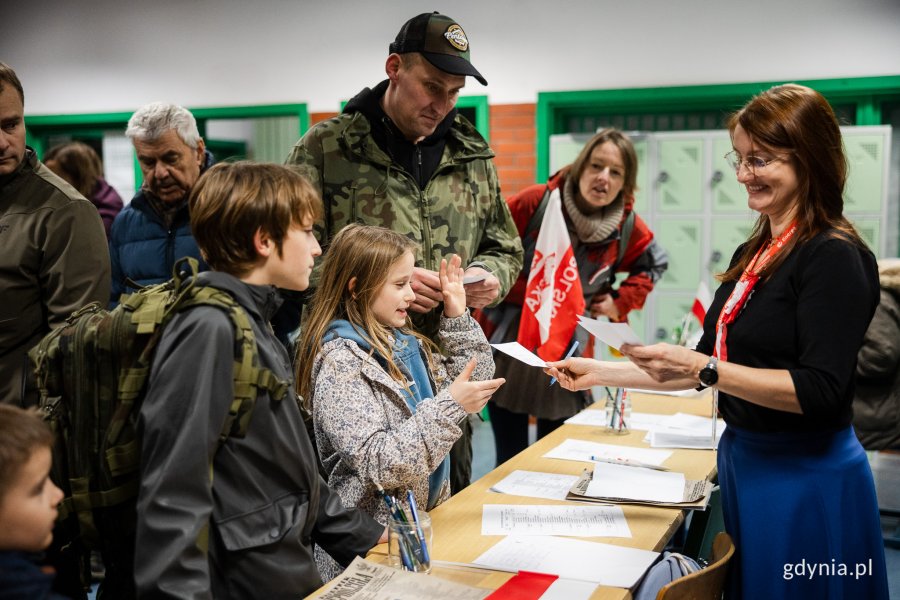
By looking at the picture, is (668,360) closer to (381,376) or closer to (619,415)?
(381,376)

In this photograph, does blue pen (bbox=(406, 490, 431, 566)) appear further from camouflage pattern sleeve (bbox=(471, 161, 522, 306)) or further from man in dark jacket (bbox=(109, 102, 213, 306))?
man in dark jacket (bbox=(109, 102, 213, 306))

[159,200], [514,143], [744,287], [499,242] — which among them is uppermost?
[514,143]

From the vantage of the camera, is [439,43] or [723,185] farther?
[723,185]

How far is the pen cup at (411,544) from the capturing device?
5.53 ft

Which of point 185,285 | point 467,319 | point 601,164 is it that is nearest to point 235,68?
point 601,164

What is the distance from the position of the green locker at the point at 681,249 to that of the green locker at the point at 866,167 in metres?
0.91

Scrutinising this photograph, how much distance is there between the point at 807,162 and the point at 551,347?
167 centimetres

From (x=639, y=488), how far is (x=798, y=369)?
612 millimetres

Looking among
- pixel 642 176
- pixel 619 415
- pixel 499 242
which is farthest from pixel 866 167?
pixel 499 242

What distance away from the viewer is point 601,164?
3684 mm

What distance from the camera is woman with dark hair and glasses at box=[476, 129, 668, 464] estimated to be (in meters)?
3.56

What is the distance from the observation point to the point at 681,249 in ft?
18.2

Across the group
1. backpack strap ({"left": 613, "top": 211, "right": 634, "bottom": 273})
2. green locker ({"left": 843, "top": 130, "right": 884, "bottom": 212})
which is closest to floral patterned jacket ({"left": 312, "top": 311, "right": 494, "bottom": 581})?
backpack strap ({"left": 613, "top": 211, "right": 634, "bottom": 273})

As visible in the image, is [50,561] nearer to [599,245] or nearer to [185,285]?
[185,285]
